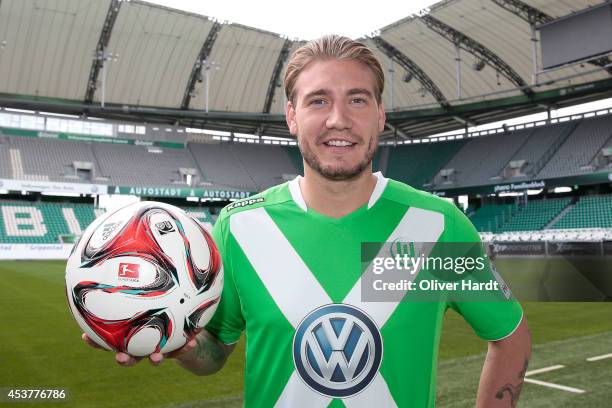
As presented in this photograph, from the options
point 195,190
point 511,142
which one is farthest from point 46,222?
point 511,142

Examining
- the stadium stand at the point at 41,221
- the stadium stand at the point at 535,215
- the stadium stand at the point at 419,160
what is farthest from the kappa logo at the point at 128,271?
the stadium stand at the point at 419,160

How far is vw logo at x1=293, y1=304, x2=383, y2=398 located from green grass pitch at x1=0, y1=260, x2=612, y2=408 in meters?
3.27

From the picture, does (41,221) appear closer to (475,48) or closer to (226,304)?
(475,48)

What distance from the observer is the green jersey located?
1.99 metres

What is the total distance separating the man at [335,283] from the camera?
78.2 inches

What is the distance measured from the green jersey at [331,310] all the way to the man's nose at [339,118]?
1.33 ft

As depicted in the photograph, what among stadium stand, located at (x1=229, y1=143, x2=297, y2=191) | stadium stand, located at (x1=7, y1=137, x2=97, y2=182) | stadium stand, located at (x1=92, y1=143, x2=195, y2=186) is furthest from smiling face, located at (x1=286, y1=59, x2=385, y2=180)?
stadium stand, located at (x1=229, y1=143, x2=297, y2=191)

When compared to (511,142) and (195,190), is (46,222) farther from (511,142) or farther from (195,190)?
(511,142)

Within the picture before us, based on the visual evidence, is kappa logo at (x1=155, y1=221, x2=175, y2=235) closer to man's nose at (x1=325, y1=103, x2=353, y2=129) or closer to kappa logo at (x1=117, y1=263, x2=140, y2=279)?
kappa logo at (x1=117, y1=263, x2=140, y2=279)

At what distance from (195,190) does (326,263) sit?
1467 inches

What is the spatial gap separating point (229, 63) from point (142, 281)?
33.9 metres

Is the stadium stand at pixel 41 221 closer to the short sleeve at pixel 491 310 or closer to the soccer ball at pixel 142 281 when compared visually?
the soccer ball at pixel 142 281

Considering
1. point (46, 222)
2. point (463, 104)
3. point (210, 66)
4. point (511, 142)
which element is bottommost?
point (46, 222)

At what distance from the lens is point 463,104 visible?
115 feet
